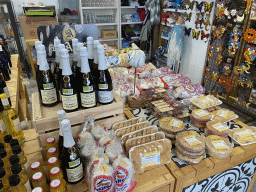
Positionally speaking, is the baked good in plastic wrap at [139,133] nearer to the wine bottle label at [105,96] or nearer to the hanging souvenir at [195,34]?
the wine bottle label at [105,96]

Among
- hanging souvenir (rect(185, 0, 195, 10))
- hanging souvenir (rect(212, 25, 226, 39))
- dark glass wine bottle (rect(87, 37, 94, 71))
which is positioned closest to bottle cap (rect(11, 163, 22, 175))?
dark glass wine bottle (rect(87, 37, 94, 71))

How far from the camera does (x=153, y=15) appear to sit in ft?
15.6

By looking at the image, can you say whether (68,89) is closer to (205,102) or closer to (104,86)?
(104,86)

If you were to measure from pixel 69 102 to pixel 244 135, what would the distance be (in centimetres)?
123

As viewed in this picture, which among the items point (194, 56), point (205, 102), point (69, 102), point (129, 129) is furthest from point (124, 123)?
point (194, 56)

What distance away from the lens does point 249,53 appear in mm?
2775

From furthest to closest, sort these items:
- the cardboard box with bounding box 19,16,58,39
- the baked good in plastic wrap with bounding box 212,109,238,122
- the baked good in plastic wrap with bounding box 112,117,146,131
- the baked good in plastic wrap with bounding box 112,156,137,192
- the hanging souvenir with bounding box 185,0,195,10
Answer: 1. the cardboard box with bounding box 19,16,58,39
2. the hanging souvenir with bounding box 185,0,195,10
3. the baked good in plastic wrap with bounding box 212,109,238,122
4. the baked good in plastic wrap with bounding box 112,117,146,131
5. the baked good in plastic wrap with bounding box 112,156,137,192

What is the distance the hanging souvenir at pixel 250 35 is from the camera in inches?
105

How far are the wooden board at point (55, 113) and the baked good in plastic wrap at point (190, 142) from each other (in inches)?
16.6

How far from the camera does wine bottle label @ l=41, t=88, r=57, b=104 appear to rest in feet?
3.64

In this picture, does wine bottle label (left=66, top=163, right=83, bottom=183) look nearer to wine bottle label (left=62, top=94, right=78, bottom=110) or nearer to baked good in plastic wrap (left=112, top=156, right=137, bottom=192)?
baked good in plastic wrap (left=112, top=156, right=137, bottom=192)

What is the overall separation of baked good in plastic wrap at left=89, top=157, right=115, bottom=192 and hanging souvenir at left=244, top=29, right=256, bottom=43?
112 inches

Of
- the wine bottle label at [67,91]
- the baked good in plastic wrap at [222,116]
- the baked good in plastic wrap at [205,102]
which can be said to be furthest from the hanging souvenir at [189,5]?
the wine bottle label at [67,91]

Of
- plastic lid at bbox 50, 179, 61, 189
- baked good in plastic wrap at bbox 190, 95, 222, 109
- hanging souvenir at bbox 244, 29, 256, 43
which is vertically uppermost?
hanging souvenir at bbox 244, 29, 256, 43
